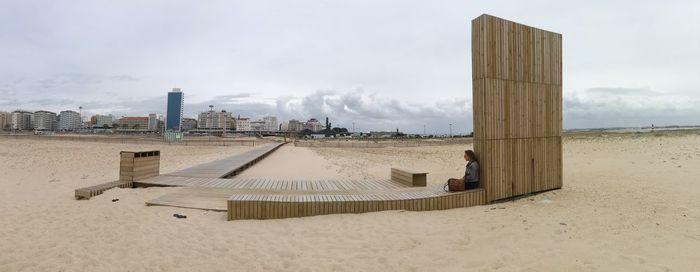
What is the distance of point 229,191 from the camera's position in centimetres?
794

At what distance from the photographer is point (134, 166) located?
28.3 feet

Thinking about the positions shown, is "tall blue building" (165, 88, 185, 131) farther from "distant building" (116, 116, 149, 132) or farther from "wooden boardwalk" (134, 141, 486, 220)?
"wooden boardwalk" (134, 141, 486, 220)

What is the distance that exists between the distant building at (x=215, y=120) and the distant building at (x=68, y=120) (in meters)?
59.1

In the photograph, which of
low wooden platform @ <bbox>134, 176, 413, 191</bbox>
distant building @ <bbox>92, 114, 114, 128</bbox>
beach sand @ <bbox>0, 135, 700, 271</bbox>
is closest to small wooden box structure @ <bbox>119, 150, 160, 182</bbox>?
low wooden platform @ <bbox>134, 176, 413, 191</bbox>

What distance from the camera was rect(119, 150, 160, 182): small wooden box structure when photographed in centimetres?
863

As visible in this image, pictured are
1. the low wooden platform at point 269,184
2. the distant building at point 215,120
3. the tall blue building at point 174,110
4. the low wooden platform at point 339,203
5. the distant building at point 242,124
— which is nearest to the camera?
the low wooden platform at point 339,203

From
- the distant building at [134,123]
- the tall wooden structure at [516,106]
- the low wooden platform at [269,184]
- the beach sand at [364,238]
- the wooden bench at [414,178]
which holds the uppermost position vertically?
the distant building at [134,123]

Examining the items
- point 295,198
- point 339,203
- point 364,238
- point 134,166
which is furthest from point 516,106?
point 134,166

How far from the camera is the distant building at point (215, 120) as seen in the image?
566 feet

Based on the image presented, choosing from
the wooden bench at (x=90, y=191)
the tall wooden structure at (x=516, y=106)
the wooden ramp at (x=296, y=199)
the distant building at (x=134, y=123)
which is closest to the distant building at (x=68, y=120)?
the distant building at (x=134, y=123)

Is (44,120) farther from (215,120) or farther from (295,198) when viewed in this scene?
(295,198)

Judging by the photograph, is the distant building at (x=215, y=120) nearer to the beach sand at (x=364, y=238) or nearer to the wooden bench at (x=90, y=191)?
the wooden bench at (x=90, y=191)

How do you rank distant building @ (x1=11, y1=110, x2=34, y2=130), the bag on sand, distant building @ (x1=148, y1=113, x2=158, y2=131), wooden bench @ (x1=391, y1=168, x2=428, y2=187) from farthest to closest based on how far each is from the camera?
1. distant building @ (x1=148, y1=113, x2=158, y2=131)
2. distant building @ (x1=11, y1=110, x2=34, y2=130)
3. wooden bench @ (x1=391, y1=168, x2=428, y2=187)
4. the bag on sand

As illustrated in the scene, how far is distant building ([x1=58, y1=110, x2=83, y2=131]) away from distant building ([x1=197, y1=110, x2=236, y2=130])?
59056mm
